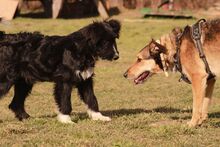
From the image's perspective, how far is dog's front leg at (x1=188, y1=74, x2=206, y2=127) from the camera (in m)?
7.38

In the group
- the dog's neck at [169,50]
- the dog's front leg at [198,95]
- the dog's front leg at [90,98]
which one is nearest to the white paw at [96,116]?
the dog's front leg at [90,98]

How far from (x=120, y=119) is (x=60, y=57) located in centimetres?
129

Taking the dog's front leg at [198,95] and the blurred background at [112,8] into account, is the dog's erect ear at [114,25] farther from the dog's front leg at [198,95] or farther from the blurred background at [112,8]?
the blurred background at [112,8]

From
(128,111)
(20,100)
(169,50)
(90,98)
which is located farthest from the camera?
(128,111)

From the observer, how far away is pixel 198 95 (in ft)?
24.4

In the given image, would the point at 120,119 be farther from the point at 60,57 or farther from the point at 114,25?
the point at 114,25

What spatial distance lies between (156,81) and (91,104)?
528 centimetres

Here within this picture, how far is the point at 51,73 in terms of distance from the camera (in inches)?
311

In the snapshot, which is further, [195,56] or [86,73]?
[86,73]

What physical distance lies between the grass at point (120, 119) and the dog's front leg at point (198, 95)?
0.53 ft

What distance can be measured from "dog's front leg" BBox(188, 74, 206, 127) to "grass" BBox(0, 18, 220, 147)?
6.4 inches

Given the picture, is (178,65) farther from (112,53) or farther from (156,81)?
(156,81)

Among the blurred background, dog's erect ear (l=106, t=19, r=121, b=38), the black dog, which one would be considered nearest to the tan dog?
dog's erect ear (l=106, t=19, r=121, b=38)

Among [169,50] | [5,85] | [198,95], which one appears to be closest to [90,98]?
[5,85]
